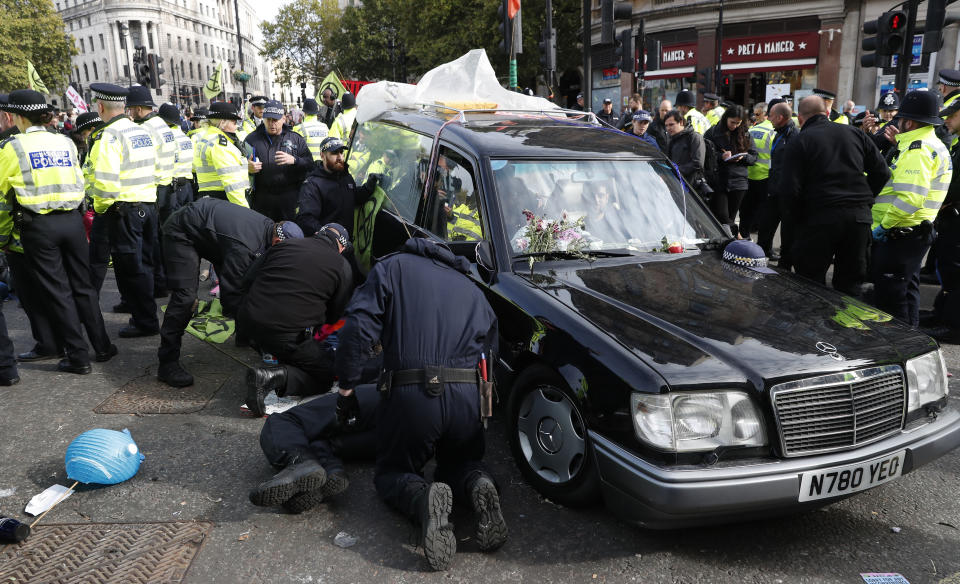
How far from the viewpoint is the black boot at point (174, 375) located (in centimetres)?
531

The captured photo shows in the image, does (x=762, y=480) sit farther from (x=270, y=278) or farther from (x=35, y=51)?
(x=35, y=51)

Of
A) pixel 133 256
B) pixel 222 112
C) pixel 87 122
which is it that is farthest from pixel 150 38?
pixel 133 256

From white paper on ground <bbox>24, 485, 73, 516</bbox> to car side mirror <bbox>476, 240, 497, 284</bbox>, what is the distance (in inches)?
98.2

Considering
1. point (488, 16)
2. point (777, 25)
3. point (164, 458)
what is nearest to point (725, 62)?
point (777, 25)

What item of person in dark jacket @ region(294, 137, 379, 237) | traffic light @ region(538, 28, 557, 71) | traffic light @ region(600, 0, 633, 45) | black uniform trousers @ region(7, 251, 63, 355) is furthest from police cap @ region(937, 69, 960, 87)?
black uniform trousers @ region(7, 251, 63, 355)

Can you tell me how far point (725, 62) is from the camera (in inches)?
1266

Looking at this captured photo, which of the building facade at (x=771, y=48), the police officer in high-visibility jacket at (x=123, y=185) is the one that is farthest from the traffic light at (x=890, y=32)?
the building facade at (x=771, y=48)

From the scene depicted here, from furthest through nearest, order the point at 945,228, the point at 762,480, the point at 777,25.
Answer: the point at 777,25 → the point at 945,228 → the point at 762,480

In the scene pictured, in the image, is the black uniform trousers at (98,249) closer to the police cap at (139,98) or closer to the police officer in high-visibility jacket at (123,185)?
the police officer in high-visibility jacket at (123,185)

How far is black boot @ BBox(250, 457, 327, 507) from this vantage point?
3303mm

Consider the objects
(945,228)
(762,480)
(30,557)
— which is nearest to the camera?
(762,480)

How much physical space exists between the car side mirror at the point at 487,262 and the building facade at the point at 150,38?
275 ft

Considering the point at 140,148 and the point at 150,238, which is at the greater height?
the point at 140,148

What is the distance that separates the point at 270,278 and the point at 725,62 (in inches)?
1257
